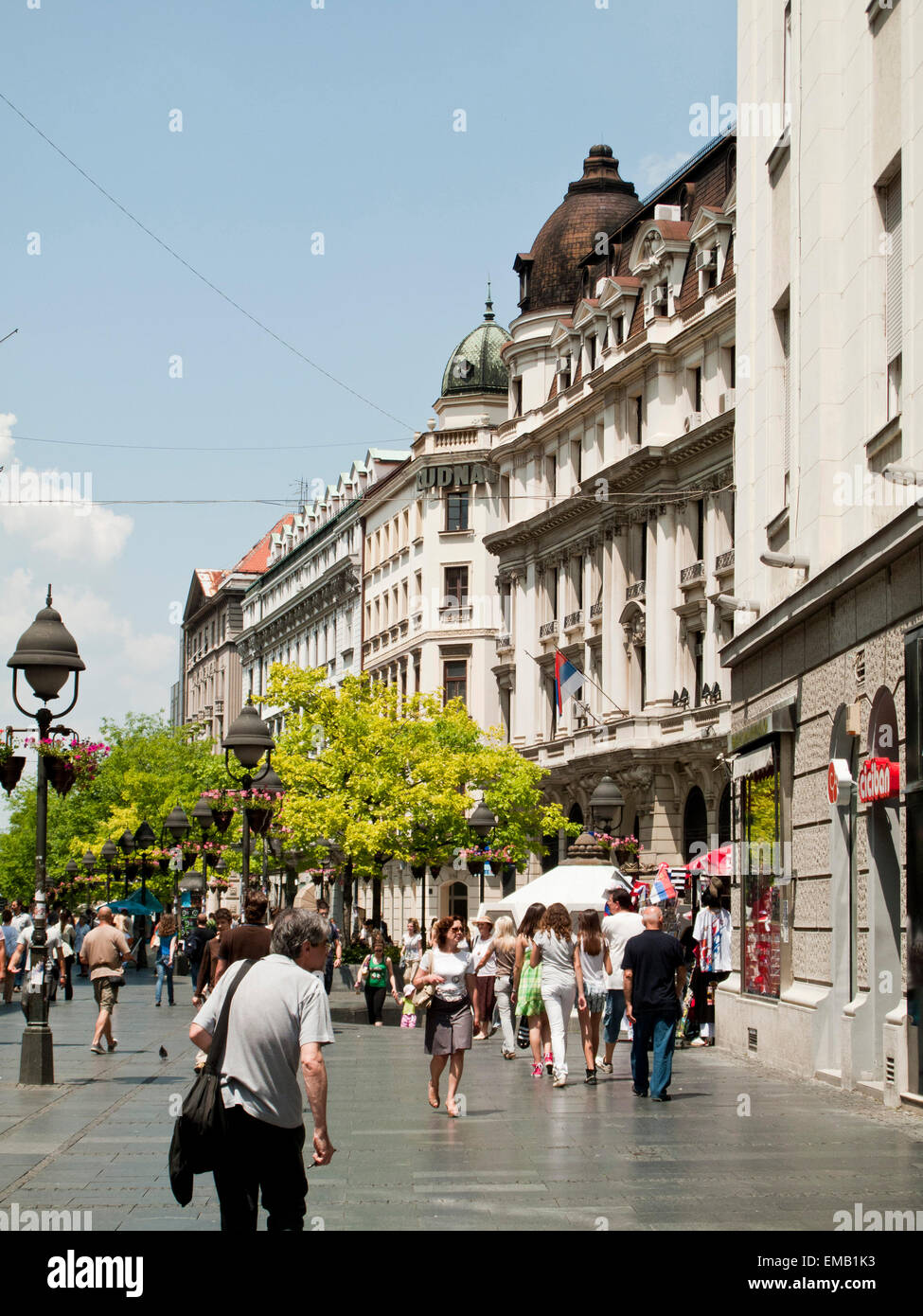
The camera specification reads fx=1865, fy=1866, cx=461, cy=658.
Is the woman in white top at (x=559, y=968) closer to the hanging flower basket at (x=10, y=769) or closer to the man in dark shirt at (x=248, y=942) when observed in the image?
the man in dark shirt at (x=248, y=942)

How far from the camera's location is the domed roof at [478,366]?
7444cm

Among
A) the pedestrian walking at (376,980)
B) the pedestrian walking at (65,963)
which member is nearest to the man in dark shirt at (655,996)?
the pedestrian walking at (376,980)

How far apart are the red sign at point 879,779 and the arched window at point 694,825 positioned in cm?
3191

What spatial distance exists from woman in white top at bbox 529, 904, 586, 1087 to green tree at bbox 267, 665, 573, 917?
84.9ft

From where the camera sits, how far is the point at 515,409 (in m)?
64.8

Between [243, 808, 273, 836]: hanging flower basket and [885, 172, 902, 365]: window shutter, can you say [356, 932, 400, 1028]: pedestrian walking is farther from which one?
[885, 172, 902, 365]: window shutter

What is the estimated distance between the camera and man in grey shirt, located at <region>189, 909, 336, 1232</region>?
7305mm

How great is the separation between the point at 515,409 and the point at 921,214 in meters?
49.6

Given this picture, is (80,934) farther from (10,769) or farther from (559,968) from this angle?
(559,968)

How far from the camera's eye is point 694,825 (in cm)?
4925

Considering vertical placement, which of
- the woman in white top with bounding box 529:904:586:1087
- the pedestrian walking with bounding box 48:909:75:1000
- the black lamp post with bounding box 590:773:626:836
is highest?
the black lamp post with bounding box 590:773:626:836

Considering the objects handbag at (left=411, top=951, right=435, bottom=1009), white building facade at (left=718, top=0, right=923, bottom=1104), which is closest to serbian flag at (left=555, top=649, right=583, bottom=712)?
white building facade at (left=718, top=0, right=923, bottom=1104)

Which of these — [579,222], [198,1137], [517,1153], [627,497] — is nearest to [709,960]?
[517,1153]
